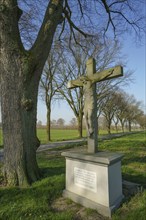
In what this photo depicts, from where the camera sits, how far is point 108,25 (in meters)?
9.36

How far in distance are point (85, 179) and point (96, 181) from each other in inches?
11.6

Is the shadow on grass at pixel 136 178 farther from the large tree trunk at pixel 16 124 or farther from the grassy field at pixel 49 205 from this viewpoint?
the large tree trunk at pixel 16 124

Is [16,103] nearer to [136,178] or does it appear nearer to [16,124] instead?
[16,124]

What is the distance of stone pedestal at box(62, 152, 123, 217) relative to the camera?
3.60 m

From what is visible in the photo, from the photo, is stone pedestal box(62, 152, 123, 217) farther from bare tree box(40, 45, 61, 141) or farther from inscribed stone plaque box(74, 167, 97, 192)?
bare tree box(40, 45, 61, 141)

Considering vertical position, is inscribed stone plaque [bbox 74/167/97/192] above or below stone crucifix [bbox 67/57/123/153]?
below

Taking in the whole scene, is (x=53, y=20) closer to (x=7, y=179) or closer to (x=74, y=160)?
(x=74, y=160)

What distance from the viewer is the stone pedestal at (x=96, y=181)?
11.8ft

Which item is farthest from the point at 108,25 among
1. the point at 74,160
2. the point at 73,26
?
the point at 74,160

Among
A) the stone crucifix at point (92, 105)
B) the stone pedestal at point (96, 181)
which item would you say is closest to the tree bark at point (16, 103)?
the stone pedestal at point (96, 181)

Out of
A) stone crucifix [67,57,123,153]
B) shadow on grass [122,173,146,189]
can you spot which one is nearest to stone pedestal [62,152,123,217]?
stone crucifix [67,57,123,153]

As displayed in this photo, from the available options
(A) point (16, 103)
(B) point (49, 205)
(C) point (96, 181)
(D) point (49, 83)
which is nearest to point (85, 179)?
(C) point (96, 181)

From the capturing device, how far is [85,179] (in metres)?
3.99

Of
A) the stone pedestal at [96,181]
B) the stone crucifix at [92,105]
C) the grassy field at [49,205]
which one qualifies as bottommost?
the grassy field at [49,205]
